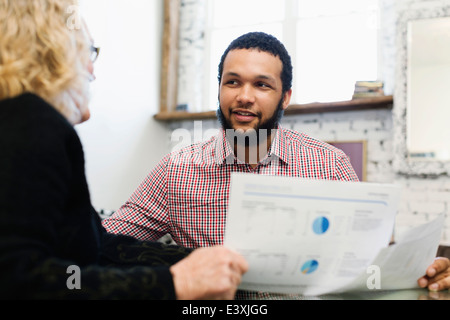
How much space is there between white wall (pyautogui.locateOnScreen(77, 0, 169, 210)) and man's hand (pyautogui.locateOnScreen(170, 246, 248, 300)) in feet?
7.31

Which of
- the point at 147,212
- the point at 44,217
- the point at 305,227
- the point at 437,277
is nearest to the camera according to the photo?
the point at 44,217

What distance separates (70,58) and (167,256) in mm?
432

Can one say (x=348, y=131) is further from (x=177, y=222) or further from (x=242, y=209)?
(x=242, y=209)

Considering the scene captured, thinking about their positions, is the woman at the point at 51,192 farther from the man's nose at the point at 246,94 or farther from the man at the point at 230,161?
the man's nose at the point at 246,94

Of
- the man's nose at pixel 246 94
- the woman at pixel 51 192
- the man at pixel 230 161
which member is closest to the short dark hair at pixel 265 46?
the man at pixel 230 161

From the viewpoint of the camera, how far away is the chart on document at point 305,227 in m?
0.59

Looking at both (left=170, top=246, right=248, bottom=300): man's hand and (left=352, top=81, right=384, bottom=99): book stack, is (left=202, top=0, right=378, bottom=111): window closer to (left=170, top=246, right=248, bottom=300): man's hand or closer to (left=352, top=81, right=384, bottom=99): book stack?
(left=352, top=81, right=384, bottom=99): book stack

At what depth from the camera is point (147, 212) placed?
129cm

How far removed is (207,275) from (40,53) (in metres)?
0.42

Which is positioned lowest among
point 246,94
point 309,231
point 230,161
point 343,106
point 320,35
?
point 309,231

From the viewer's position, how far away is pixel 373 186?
24.6 inches

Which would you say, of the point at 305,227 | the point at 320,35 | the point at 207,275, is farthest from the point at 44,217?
the point at 320,35

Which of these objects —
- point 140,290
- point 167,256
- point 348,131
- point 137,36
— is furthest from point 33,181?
point 137,36

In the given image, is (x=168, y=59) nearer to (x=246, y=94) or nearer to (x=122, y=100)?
(x=122, y=100)
